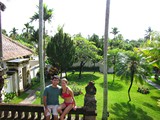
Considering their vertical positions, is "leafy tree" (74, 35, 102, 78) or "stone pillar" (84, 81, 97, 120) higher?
"leafy tree" (74, 35, 102, 78)

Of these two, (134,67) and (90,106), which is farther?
(134,67)

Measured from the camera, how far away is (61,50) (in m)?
25.8

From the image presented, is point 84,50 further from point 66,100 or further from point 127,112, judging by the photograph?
point 66,100

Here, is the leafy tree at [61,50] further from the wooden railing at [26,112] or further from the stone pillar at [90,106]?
the stone pillar at [90,106]

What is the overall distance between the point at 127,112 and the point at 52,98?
11594 millimetres

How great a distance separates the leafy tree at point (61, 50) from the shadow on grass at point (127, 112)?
10489 mm

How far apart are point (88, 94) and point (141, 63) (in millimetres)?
14704

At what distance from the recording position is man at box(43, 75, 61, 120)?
20.0 ft

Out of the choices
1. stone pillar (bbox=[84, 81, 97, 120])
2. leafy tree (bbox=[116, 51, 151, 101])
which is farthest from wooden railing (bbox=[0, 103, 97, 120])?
leafy tree (bbox=[116, 51, 151, 101])

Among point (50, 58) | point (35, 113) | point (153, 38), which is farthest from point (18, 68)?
point (153, 38)

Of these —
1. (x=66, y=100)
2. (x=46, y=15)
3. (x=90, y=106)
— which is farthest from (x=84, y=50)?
(x=66, y=100)

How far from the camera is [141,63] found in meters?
19.9

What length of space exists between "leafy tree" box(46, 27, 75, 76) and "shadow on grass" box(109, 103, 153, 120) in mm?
10489

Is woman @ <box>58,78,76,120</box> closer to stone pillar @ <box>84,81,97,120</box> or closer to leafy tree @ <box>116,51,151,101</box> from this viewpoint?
stone pillar @ <box>84,81,97,120</box>
